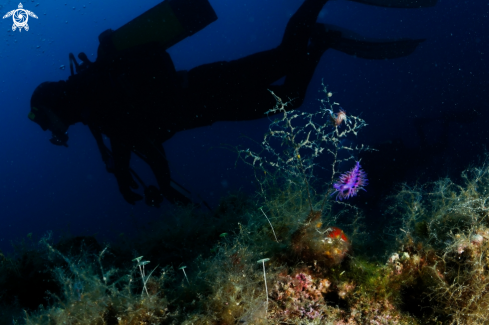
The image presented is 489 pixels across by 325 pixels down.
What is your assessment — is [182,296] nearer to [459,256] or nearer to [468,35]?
[459,256]

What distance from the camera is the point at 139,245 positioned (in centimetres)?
455

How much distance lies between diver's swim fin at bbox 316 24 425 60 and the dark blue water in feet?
15.4

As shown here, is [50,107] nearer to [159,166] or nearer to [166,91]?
[166,91]

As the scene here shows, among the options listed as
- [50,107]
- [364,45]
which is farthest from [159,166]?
[364,45]

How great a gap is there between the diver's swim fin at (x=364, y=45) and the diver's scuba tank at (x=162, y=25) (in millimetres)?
3497

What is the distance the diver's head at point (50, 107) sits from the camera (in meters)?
5.38

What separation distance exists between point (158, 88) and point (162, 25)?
4.64ft

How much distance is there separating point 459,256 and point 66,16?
85.8 meters

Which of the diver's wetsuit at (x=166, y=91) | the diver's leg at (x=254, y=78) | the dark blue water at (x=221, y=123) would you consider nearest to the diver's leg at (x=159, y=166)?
the diver's wetsuit at (x=166, y=91)

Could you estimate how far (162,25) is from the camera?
585cm

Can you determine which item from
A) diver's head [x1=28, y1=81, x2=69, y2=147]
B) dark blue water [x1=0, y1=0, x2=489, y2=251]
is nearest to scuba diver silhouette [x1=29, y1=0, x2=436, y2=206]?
diver's head [x1=28, y1=81, x2=69, y2=147]

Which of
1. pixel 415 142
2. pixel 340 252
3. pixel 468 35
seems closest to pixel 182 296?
pixel 340 252

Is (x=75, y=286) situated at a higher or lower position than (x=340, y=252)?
higher

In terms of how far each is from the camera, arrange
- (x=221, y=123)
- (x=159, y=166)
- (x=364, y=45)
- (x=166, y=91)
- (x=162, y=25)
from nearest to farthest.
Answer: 1. (x=162, y=25)
2. (x=166, y=91)
3. (x=159, y=166)
4. (x=364, y=45)
5. (x=221, y=123)
